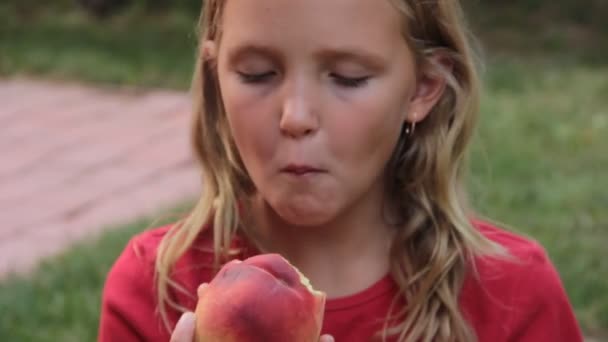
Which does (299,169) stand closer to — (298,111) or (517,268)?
(298,111)

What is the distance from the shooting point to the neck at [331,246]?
221 centimetres

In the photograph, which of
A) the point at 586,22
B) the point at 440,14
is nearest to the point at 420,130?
the point at 440,14

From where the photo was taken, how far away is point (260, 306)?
1.52 m

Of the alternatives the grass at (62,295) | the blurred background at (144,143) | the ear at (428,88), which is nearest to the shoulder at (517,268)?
the ear at (428,88)

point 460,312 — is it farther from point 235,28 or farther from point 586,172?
point 586,172

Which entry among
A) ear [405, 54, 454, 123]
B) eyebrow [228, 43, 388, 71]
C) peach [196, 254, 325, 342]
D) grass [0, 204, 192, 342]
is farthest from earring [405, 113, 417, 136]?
grass [0, 204, 192, 342]

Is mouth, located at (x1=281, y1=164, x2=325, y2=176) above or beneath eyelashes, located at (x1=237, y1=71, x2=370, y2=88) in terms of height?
beneath

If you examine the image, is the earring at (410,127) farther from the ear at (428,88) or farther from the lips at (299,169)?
the lips at (299,169)

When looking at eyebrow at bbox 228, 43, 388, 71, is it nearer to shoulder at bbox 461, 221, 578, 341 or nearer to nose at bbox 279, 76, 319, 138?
nose at bbox 279, 76, 319, 138

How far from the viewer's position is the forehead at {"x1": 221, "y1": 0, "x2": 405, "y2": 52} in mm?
1838

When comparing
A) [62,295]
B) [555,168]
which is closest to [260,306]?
[62,295]

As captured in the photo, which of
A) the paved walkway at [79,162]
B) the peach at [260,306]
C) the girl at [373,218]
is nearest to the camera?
the peach at [260,306]

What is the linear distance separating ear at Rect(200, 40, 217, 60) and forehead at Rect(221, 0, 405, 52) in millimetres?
169

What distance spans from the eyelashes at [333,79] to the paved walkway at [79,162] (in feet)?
8.31
